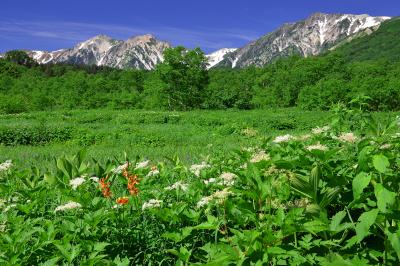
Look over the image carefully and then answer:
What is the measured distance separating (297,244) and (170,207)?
4.11ft

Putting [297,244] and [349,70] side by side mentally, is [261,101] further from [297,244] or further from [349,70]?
[297,244]

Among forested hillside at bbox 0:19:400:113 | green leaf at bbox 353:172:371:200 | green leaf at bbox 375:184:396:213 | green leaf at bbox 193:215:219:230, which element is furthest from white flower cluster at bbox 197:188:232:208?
forested hillside at bbox 0:19:400:113

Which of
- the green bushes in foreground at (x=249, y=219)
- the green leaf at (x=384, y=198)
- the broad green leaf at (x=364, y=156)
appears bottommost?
the green bushes in foreground at (x=249, y=219)

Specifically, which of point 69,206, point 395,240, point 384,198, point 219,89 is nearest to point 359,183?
point 384,198

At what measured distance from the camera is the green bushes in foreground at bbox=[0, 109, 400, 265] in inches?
110

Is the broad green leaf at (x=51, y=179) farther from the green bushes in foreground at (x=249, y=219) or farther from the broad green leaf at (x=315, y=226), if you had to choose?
the broad green leaf at (x=315, y=226)

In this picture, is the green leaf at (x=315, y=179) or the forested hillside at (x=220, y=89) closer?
the green leaf at (x=315, y=179)

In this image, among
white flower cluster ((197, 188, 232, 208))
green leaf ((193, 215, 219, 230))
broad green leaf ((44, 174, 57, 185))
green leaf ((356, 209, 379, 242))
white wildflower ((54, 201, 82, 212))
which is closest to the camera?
green leaf ((356, 209, 379, 242))

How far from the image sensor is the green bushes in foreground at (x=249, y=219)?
110 inches

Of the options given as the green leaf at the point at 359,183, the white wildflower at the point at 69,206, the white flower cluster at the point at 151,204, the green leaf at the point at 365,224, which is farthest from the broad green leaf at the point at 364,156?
the white wildflower at the point at 69,206

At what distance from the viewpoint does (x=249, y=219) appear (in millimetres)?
3379

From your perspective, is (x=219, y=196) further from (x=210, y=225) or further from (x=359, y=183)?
(x=359, y=183)

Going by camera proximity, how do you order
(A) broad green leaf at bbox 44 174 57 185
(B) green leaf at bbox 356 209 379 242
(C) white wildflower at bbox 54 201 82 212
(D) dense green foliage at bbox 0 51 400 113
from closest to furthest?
(B) green leaf at bbox 356 209 379 242 < (C) white wildflower at bbox 54 201 82 212 < (A) broad green leaf at bbox 44 174 57 185 < (D) dense green foliage at bbox 0 51 400 113

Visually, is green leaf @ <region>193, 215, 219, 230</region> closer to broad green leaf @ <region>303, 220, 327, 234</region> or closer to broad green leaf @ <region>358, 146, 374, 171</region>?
broad green leaf @ <region>303, 220, 327, 234</region>
